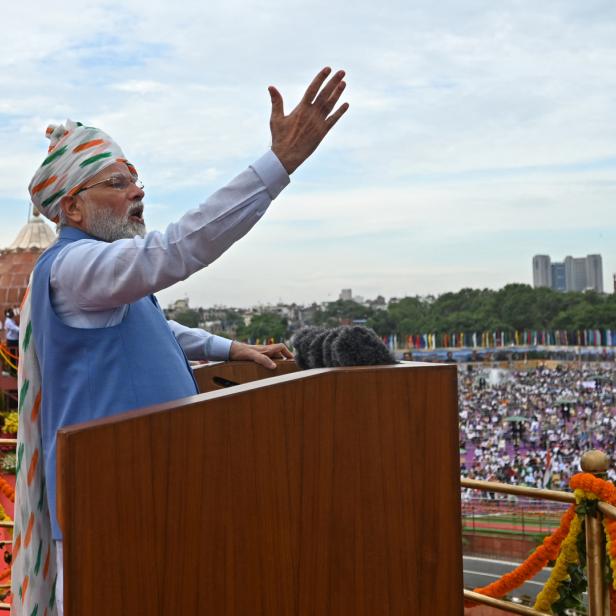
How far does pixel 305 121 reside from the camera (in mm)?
1419

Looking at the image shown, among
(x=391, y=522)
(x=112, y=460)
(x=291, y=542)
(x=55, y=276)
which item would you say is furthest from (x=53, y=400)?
(x=391, y=522)

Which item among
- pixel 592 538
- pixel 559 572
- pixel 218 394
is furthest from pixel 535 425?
pixel 218 394

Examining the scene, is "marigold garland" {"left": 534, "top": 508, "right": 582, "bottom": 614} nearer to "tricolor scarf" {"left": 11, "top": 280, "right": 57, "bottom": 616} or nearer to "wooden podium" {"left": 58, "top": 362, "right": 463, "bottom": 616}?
"wooden podium" {"left": 58, "top": 362, "right": 463, "bottom": 616}

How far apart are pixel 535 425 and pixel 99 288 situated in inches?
1104

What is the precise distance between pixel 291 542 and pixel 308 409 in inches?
7.9

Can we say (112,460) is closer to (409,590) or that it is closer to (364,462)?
(364,462)

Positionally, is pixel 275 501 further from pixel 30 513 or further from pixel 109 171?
pixel 109 171

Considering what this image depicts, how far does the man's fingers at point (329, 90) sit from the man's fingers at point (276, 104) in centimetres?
6

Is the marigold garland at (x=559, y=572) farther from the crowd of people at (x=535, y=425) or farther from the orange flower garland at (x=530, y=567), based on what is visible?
the crowd of people at (x=535, y=425)

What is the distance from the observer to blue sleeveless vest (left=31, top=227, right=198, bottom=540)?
1.47 metres

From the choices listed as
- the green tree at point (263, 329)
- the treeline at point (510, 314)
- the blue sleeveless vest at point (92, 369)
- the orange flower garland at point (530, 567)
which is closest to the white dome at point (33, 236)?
the orange flower garland at point (530, 567)

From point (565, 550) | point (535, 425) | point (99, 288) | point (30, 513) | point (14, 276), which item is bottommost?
point (535, 425)

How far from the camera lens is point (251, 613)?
1.19 m

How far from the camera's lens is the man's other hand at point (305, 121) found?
142cm
